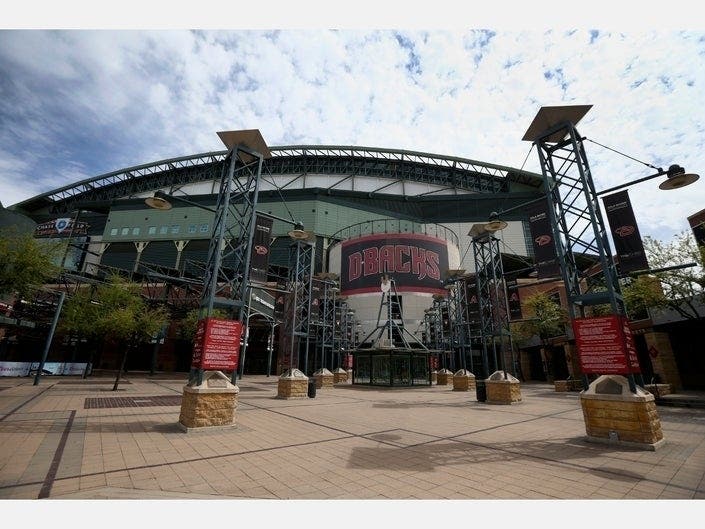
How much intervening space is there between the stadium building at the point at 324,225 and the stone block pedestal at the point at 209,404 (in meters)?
26.0

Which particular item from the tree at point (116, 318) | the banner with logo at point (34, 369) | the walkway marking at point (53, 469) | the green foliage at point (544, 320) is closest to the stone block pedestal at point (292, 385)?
the tree at point (116, 318)

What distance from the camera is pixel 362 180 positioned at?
185 feet

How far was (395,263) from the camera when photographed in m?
40.9

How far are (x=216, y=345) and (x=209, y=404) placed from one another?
4.67ft

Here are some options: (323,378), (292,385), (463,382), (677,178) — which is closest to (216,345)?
(292,385)

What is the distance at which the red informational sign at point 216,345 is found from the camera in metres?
8.30

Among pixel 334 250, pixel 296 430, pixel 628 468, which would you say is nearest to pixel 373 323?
pixel 334 250

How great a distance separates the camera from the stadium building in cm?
4009

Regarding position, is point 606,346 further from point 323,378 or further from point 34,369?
point 34,369

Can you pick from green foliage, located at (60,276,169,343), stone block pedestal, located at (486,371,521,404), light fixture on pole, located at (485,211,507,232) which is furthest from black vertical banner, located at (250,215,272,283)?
green foliage, located at (60,276,169,343)

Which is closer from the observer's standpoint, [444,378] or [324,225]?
[444,378]

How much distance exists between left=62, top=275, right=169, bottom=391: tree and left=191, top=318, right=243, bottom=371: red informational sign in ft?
35.6

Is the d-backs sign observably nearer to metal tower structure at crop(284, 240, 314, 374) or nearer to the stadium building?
the stadium building

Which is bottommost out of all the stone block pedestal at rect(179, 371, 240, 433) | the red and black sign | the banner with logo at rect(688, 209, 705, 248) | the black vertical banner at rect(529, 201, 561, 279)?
the stone block pedestal at rect(179, 371, 240, 433)
